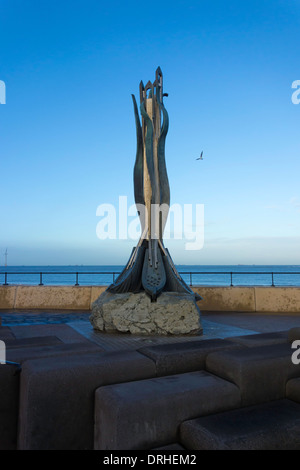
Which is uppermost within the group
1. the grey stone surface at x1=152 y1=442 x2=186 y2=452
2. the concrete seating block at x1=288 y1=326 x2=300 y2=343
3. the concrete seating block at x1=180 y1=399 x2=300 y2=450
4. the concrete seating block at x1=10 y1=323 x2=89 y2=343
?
the concrete seating block at x1=288 y1=326 x2=300 y2=343

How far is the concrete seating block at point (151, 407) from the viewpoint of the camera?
2.50 metres

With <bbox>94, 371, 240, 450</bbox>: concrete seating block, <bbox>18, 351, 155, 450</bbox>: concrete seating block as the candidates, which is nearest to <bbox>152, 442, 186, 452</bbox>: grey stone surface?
<bbox>94, 371, 240, 450</bbox>: concrete seating block

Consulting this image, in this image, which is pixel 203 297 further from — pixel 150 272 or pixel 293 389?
pixel 293 389

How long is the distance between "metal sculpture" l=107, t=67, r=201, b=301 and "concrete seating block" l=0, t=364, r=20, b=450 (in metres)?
3.73

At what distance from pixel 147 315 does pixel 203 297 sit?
4261 millimetres

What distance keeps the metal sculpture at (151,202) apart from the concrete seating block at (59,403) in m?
3.68

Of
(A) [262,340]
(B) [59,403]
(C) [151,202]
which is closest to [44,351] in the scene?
(B) [59,403]

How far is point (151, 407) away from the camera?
A: 102 inches

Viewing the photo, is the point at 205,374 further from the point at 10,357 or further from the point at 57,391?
the point at 10,357

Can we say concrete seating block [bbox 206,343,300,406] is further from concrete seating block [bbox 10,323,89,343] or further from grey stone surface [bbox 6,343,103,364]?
concrete seating block [bbox 10,323,89,343]

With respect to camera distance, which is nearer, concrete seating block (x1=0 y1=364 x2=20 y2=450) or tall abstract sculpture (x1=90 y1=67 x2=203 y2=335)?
concrete seating block (x1=0 y1=364 x2=20 y2=450)

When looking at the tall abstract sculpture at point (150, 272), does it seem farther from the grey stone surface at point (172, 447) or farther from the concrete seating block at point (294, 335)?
the grey stone surface at point (172, 447)

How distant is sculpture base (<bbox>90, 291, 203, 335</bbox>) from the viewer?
6.18 meters
